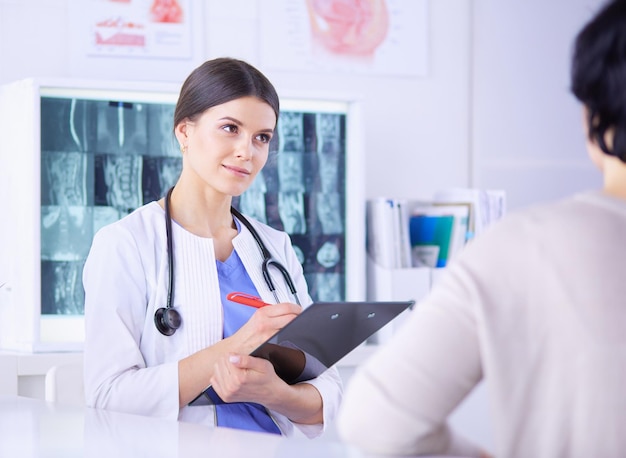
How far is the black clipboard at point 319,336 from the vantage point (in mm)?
1396

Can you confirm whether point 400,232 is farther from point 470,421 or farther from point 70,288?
point 470,421

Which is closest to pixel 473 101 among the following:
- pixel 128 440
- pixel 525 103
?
pixel 525 103

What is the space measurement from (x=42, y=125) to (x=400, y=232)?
129cm

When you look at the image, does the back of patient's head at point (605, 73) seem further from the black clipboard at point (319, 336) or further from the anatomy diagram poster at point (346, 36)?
the anatomy diagram poster at point (346, 36)

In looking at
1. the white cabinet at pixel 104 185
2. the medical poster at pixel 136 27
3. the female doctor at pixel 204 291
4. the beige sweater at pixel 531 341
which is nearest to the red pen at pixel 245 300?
the female doctor at pixel 204 291

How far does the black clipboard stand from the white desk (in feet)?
0.61

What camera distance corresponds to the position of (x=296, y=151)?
10.9 ft

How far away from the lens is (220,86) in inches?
73.2

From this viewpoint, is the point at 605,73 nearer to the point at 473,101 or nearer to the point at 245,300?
the point at 245,300

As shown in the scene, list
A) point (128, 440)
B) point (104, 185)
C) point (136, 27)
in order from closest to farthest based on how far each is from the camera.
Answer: point (128, 440)
point (104, 185)
point (136, 27)

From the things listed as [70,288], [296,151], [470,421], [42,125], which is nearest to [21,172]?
[42,125]

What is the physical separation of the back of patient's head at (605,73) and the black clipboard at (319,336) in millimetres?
610

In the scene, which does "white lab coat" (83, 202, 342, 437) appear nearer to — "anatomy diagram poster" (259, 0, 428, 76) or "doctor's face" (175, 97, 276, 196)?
"doctor's face" (175, 97, 276, 196)

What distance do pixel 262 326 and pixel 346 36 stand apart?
2.22 meters
